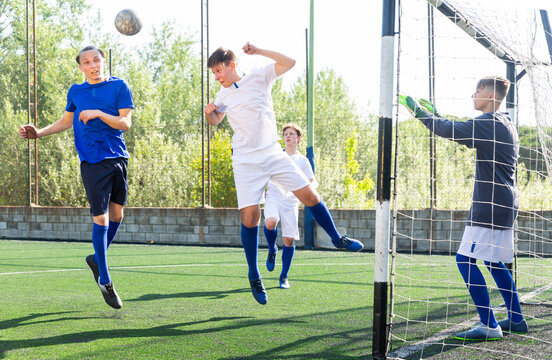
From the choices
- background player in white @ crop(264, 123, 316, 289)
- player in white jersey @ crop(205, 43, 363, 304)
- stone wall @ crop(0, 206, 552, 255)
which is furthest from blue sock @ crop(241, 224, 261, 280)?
stone wall @ crop(0, 206, 552, 255)

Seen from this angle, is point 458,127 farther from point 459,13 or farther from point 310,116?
point 310,116

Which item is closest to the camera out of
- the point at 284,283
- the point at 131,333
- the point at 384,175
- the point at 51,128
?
the point at 384,175

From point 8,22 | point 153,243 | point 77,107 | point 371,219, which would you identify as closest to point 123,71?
point 8,22

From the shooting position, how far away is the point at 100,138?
5031mm

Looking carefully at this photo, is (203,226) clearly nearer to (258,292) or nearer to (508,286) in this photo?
(258,292)

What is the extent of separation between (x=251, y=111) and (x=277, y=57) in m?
0.49

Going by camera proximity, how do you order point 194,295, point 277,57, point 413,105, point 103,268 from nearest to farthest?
point 413,105 → point 277,57 → point 103,268 → point 194,295

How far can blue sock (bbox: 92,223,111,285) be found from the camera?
→ 4.87 m

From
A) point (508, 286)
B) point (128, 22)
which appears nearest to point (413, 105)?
point (508, 286)

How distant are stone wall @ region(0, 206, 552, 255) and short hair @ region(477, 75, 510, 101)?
7349mm

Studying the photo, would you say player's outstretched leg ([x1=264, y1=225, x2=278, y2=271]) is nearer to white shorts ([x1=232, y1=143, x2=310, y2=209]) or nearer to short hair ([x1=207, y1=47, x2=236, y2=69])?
white shorts ([x1=232, y1=143, x2=310, y2=209])

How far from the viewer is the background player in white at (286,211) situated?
692 centimetres

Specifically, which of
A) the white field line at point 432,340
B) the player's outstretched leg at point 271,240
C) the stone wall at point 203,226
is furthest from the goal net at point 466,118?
the stone wall at point 203,226

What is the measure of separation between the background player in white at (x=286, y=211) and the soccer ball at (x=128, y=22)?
6672 mm
